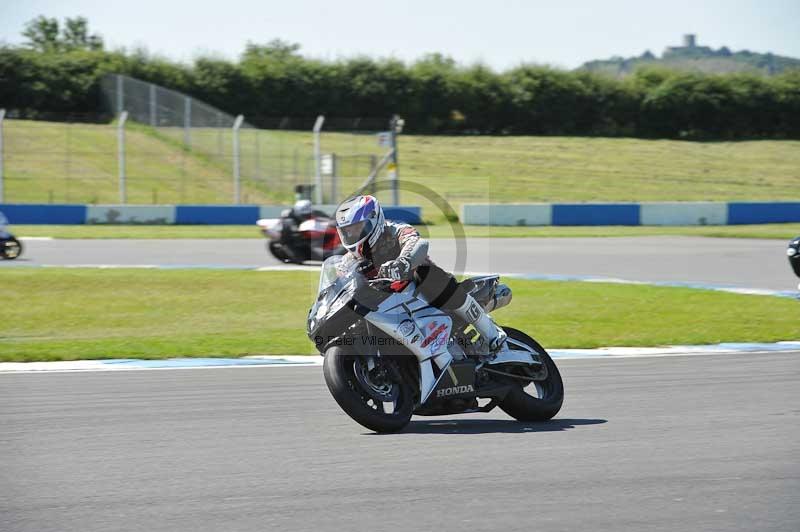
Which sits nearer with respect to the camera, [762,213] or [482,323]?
[482,323]

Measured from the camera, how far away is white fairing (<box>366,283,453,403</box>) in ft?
21.0

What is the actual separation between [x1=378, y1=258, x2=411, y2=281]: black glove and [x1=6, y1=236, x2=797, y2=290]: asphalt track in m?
10.9

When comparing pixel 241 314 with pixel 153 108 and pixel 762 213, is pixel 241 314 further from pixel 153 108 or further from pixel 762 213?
pixel 153 108

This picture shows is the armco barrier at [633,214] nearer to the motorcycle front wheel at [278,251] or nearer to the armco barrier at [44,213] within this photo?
the armco barrier at [44,213]

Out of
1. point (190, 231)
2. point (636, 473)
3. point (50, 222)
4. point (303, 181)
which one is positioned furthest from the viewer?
point (303, 181)

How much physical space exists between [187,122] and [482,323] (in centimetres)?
3350

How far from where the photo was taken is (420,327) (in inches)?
260

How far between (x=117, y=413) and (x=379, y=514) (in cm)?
328

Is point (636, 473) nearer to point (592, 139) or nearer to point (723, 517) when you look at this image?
point (723, 517)

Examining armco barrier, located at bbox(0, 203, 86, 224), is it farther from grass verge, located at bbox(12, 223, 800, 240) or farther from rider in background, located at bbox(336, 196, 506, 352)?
rider in background, located at bbox(336, 196, 506, 352)

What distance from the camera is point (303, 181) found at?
37094 millimetres

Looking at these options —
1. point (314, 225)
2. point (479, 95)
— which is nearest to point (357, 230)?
point (314, 225)

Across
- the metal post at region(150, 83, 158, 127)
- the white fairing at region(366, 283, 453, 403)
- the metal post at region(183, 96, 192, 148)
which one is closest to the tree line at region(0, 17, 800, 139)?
the metal post at region(150, 83, 158, 127)

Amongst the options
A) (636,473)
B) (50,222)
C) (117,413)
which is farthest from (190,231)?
(636,473)
